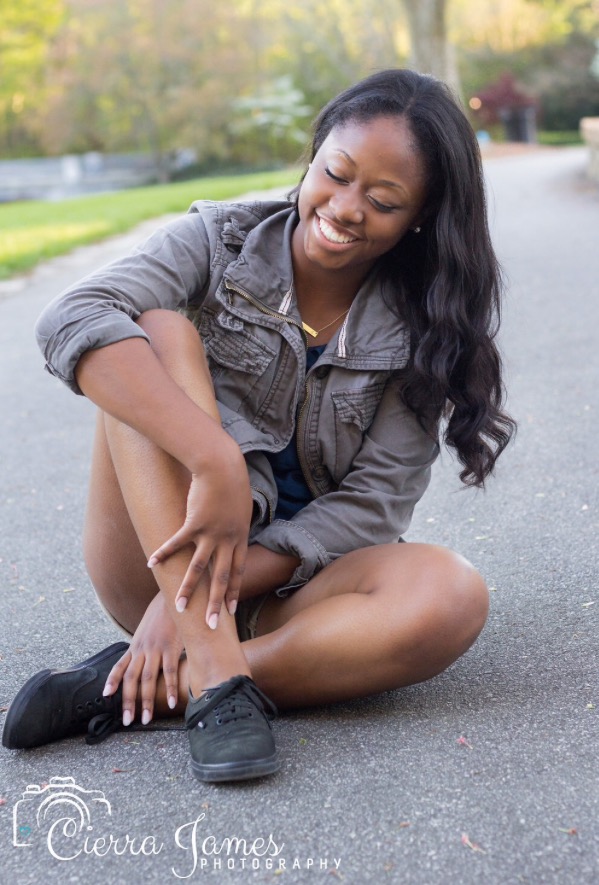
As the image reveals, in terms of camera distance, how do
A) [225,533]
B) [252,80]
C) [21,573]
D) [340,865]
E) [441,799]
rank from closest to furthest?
[340,865] < [441,799] < [225,533] < [21,573] < [252,80]

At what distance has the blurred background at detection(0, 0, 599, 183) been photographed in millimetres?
32062

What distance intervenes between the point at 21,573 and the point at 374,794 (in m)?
1.63

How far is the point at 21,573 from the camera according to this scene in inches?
128

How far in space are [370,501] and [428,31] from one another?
1938cm

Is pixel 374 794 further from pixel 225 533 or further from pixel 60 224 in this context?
pixel 60 224

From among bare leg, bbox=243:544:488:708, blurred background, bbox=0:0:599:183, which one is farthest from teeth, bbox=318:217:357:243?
blurred background, bbox=0:0:599:183

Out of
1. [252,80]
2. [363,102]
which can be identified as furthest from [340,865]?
[252,80]

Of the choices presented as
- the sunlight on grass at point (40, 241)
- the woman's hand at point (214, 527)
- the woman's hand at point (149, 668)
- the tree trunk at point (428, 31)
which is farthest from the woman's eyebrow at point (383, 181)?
the tree trunk at point (428, 31)

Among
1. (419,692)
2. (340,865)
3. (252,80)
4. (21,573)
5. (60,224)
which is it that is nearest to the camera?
(340,865)

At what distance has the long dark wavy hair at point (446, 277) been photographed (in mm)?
2359

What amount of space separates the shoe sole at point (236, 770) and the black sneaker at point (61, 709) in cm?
29

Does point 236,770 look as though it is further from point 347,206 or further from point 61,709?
point 347,206

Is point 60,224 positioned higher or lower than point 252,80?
higher

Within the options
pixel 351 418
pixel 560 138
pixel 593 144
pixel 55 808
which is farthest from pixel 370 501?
pixel 560 138
